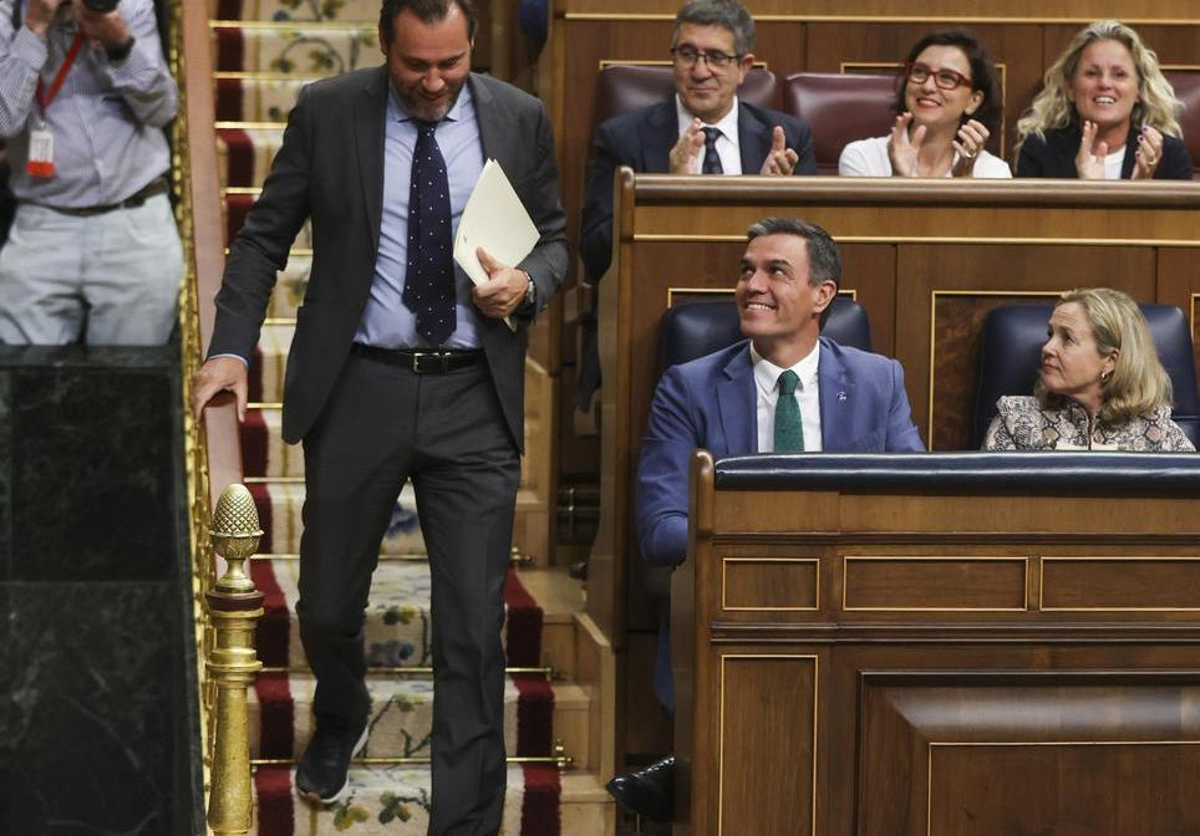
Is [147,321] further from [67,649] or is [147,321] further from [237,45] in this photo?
[237,45]

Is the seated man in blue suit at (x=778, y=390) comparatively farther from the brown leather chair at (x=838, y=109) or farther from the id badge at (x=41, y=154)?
the id badge at (x=41, y=154)

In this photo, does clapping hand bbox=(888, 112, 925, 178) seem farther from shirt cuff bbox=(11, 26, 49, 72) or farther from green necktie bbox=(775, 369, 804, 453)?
shirt cuff bbox=(11, 26, 49, 72)

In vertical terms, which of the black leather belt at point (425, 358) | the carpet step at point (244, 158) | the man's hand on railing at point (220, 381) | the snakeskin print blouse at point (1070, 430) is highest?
the carpet step at point (244, 158)

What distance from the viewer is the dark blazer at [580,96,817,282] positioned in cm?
442

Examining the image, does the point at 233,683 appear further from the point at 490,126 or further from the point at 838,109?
the point at 838,109

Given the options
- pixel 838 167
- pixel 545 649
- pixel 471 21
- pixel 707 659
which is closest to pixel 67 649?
pixel 545 649

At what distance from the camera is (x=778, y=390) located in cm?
358

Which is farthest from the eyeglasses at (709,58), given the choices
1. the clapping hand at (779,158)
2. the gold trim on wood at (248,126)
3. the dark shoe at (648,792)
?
the dark shoe at (648,792)

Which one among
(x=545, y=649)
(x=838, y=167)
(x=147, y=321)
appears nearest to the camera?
(x=545, y=649)

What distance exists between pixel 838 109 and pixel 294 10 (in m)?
1.74

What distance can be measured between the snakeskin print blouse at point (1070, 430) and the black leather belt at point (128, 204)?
6.01 feet

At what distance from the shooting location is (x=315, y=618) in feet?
11.5

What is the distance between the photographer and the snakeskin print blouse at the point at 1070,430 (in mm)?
3734

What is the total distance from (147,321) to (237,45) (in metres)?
1.49
